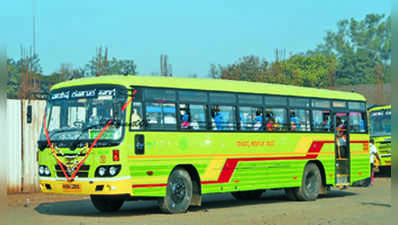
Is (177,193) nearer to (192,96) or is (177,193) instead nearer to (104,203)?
(104,203)

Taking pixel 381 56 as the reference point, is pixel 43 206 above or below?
below

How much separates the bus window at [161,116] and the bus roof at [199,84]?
46 cm

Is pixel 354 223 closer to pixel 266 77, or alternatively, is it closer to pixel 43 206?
pixel 43 206

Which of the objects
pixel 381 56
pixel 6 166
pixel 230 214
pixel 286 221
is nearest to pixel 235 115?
pixel 230 214

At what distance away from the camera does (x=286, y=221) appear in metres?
13.1

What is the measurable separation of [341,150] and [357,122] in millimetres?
1222

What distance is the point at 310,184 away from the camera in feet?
62.0

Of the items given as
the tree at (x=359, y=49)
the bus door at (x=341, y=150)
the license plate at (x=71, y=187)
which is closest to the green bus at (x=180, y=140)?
the license plate at (x=71, y=187)

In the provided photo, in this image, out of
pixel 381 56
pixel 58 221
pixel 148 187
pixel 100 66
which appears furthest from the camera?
pixel 381 56

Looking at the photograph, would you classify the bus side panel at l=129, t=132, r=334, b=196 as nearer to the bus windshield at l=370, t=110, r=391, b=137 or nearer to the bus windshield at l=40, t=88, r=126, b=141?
the bus windshield at l=40, t=88, r=126, b=141

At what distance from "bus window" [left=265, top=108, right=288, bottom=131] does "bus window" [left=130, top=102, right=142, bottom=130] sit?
4.60 m

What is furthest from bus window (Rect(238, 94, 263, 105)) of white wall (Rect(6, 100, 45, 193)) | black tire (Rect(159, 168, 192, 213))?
white wall (Rect(6, 100, 45, 193))

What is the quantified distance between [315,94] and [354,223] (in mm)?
6904

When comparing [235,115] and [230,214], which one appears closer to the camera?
[230,214]
